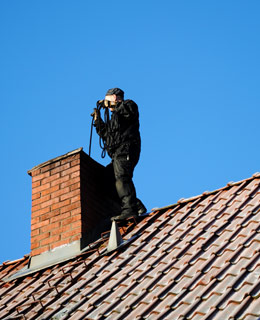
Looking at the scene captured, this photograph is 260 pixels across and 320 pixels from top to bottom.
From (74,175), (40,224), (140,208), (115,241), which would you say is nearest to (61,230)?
(40,224)

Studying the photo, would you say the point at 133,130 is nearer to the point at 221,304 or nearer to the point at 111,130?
the point at 111,130

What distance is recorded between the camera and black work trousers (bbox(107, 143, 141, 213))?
10086 mm

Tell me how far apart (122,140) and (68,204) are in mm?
1166

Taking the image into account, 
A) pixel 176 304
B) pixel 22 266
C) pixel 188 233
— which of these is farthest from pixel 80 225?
pixel 176 304

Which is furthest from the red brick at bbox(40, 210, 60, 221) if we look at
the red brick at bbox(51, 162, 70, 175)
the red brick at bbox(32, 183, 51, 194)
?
the red brick at bbox(51, 162, 70, 175)

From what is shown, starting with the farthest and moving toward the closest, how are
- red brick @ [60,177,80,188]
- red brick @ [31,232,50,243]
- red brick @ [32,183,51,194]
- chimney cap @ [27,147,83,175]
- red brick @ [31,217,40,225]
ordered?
red brick @ [32,183,51,194] → chimney cap @ [27,147,83,175] → red brick @ [31,217,40,225] → red brick @ [60,177,80,188] → red brick @ [31,232,50,243]

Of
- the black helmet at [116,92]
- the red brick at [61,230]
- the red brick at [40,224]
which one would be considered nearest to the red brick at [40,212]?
the red brick at [40,224]

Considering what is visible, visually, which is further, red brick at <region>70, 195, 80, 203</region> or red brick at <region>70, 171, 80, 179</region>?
red brick at <region>70, 171, 80, 179</region>

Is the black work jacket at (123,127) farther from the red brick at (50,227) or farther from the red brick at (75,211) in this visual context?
the red brick at (50,227)

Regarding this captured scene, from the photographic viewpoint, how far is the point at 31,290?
9016 millimetres

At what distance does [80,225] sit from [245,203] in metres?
2.29

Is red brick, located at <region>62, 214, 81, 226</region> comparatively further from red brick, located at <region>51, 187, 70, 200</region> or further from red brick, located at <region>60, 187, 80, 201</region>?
red brick, located at <region>51, 187, 70, 200</region>

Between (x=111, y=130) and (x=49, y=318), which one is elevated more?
(x=111, y=130)

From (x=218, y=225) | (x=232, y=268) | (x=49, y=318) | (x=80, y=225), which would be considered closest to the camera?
(x=232, y=268)
